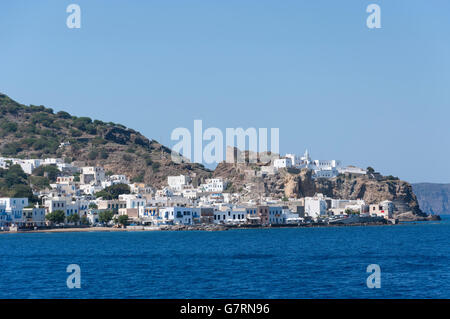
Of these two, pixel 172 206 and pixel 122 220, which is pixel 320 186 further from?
pixel 122 220

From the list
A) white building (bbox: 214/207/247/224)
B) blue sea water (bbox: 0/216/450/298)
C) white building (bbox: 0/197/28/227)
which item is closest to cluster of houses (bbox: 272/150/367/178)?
white building (bbox: 214/207/247/224)

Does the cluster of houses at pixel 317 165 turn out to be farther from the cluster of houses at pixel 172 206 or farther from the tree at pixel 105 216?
the tree at pixel 105 216

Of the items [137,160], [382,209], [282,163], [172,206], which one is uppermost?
[137,160]

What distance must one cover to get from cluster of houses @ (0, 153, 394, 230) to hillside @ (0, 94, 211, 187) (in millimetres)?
7028

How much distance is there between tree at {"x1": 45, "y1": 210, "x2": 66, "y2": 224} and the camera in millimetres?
87262

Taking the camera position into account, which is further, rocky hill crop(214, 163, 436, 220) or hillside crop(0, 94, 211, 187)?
hillside crop(0, 94, 211, 187)

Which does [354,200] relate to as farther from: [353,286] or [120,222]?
[353,286]

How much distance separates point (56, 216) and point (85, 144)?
201ft

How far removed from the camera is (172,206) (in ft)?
318

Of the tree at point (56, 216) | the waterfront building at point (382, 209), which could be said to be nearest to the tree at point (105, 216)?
the tree at point (56, 216)

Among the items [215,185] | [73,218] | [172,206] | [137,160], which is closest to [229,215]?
[172,206]

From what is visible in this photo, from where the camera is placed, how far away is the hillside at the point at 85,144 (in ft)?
439

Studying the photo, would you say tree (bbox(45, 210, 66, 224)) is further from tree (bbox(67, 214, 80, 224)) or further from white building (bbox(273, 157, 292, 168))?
white building (bbox(273, 157, 292, 168))
